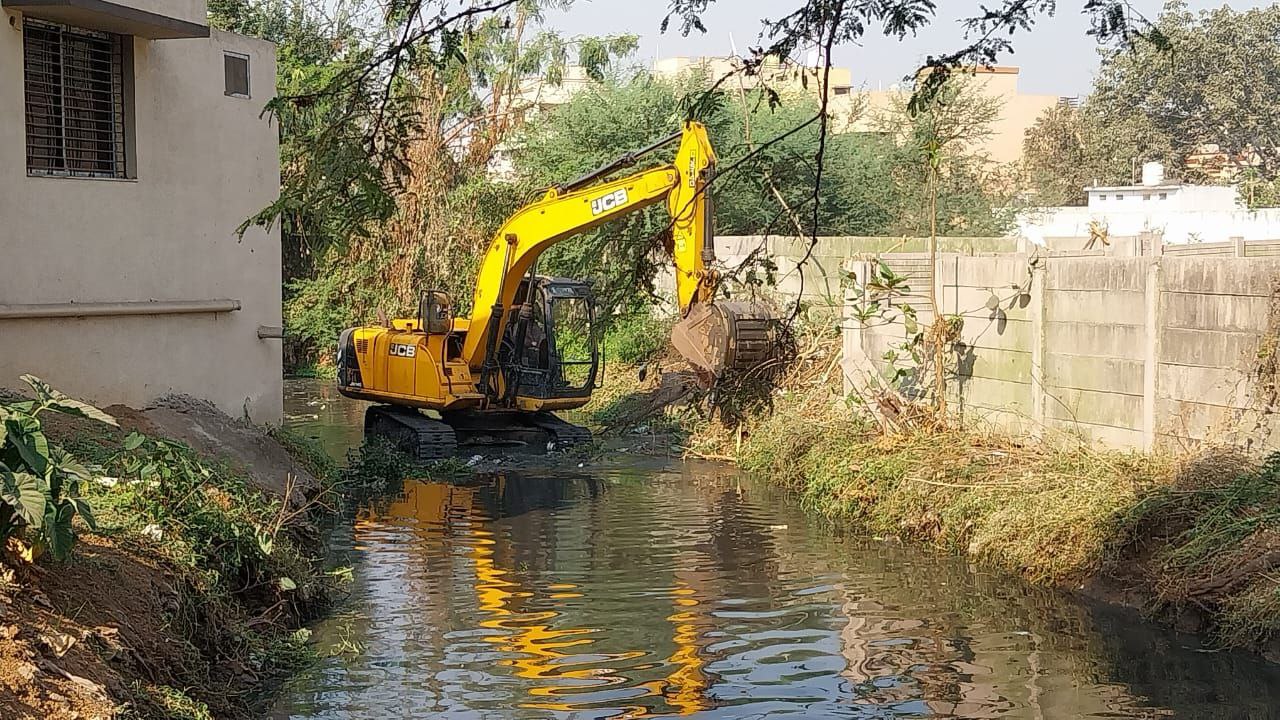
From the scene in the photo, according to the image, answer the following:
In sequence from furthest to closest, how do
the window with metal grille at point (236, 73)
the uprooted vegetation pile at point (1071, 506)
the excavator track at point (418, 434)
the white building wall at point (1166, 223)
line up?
the white building wall at point (1166, 223) < the excavator track at point (418, 434) < the window with metal grille at point (236, 73) < the uprooted vegetation pile at point (1071, 506)

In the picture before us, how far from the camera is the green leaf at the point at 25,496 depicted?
7.02 meters

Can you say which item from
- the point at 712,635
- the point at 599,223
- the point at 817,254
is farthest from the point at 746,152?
the point at 712,635

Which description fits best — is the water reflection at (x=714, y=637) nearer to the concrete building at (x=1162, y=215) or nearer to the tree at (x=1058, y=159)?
the concrete building at (x=1162, y=215)

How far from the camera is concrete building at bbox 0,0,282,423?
13930mm

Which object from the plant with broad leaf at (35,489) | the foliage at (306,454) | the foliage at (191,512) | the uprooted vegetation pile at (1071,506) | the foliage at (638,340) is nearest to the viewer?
the plant with broad leaf at (35,489)

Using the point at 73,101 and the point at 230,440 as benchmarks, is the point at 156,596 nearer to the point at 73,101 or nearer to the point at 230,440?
the point at 230,440

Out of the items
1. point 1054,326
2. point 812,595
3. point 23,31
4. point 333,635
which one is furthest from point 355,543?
point 1054,326

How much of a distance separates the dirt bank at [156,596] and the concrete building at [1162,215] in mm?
27204

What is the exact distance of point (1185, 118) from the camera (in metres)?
48.4

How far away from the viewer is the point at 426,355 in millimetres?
20547

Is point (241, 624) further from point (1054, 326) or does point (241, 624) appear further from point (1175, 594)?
point (1054, 326)

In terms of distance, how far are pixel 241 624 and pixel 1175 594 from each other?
6.63m

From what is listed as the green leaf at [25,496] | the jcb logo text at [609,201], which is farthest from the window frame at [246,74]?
the green leaf at [25,496]

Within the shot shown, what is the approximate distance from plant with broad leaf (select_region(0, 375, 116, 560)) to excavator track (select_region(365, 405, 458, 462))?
11.7m
